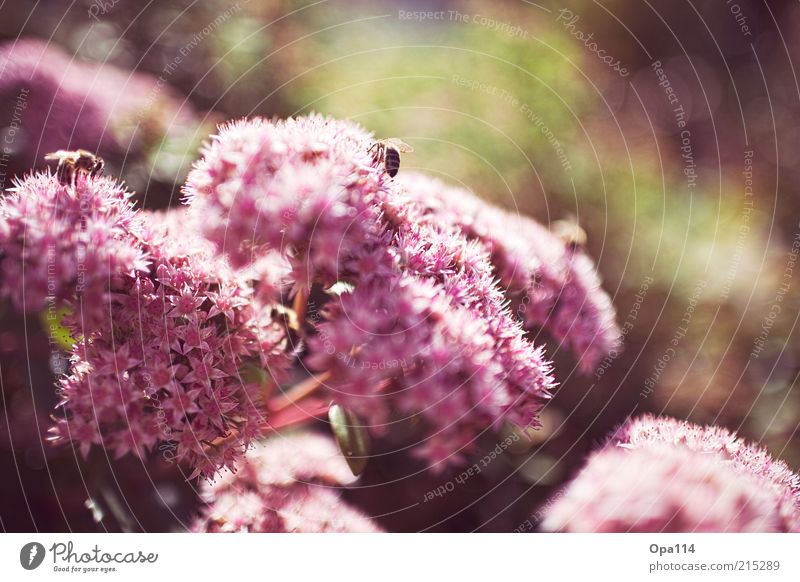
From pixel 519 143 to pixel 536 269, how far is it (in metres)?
0.25

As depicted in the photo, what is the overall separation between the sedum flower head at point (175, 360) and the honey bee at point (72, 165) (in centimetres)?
11

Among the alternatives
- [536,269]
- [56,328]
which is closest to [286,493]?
[56,328]

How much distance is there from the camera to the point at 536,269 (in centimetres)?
86

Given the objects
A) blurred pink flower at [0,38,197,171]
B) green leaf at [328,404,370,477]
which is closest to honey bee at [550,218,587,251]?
green leaf at [328,404,370,477]

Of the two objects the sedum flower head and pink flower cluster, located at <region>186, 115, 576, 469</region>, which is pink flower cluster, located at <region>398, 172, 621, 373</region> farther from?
the sedum flower head

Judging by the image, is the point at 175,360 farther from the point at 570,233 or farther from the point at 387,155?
the point at 570,233

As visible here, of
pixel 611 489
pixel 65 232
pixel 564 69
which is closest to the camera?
pixel 65 232

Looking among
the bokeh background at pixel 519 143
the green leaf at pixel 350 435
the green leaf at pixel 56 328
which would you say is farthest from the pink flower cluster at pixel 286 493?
the green leaf at pixel 56 328

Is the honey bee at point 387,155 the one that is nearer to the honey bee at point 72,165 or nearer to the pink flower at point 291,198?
the pink flower at point 291,198

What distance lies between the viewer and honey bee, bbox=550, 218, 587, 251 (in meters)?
0.95

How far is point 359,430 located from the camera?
29.5 inches
